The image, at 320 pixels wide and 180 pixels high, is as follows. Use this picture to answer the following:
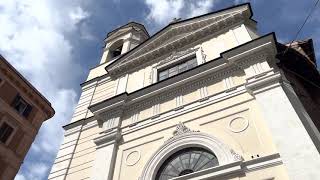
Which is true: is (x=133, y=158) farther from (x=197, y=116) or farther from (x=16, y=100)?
(x=16, y=100)

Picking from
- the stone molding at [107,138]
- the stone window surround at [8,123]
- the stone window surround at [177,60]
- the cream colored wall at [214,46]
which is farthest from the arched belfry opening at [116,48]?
the stone molding at [107,138]

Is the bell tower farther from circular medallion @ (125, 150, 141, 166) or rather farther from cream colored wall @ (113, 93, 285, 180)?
circular medallion @ (125, 150, 141, 166)

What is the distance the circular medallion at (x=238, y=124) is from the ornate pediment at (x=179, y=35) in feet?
19.5

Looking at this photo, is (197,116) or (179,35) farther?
(179,35)

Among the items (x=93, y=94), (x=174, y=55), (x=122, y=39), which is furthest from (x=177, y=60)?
(x=122, y=39)

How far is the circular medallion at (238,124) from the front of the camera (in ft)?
31.6

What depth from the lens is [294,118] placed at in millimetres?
8594

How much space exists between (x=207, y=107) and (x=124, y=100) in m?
3.79

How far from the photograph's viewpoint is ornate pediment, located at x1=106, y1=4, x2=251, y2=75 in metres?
14.5

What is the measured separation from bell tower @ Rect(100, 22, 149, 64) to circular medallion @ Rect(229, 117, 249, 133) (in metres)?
12.1

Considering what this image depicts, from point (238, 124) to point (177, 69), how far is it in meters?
5.13

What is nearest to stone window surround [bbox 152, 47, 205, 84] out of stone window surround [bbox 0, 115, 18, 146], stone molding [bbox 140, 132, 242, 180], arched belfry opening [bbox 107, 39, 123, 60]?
stone molding [bbox 140, 132, 242, 180]

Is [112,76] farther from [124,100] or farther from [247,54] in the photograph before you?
[247,54]

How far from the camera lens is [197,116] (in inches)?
431
